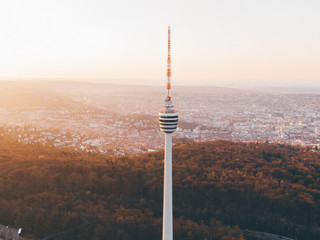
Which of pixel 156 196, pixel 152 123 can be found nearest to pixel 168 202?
pixel 156 196

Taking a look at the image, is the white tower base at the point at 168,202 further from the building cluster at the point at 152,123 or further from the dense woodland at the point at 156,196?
the building cluster at the point at 152,123

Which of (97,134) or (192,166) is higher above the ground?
(192,166)

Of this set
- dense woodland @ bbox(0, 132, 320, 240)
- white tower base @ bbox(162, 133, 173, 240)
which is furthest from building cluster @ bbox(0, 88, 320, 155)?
white tower base @ bbox(162, 133, 173, 240)

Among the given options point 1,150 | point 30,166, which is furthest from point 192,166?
point 1,150

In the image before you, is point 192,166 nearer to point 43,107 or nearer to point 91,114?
point 91,114

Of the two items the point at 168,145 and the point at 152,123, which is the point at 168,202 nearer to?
the point at 168,145
